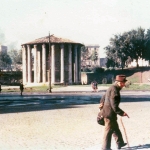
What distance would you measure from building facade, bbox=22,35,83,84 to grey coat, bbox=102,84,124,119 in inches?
2007

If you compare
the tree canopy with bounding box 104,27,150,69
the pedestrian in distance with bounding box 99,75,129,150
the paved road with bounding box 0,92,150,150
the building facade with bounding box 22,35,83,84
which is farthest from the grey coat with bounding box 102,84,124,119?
the tree canopy with bounding box 104,27,150,69

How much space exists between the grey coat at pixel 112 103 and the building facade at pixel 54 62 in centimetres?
5097

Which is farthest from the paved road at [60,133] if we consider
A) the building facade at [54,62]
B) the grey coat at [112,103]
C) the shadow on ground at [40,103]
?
the building facade at [54,62]

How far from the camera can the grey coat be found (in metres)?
6.97

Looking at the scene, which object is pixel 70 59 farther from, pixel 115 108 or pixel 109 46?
pixel 115 108

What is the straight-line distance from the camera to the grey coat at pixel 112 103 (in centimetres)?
697

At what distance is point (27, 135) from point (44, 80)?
51059 millimetres

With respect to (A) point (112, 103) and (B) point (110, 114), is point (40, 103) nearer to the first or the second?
(B) point (110, 114)

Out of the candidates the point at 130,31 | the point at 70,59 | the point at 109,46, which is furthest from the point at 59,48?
the point at 130,31

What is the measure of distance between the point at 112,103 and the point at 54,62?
53289mm

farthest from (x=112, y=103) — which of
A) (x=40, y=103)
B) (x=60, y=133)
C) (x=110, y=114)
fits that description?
(x=40, y=103)

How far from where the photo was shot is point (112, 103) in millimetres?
6988

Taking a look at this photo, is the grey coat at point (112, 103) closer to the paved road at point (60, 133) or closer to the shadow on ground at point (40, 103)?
the paved road at point (60, 133)

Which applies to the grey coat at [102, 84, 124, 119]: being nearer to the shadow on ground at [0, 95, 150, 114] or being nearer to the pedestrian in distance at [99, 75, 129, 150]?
the pedestrian in distance at [99, 75, 129, 150]
